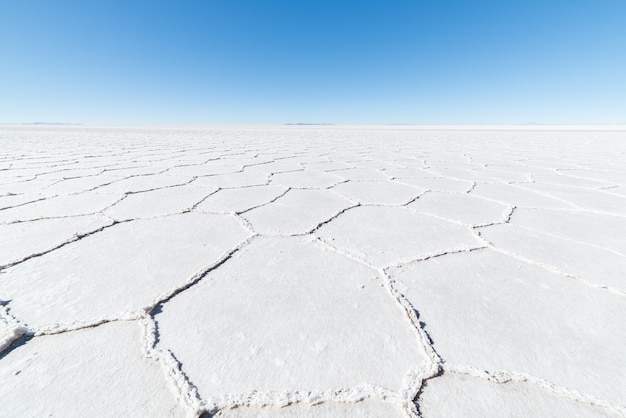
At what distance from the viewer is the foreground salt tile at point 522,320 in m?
0.49

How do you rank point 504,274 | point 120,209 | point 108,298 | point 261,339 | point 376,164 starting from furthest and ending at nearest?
point 376,164
point 120,209
point 504,274
point 108,298
point 261,339

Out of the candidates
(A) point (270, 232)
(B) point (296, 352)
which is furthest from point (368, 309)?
(A) point (270, 232)

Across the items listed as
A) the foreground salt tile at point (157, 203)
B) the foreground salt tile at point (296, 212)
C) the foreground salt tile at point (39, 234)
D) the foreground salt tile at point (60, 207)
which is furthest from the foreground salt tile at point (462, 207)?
the foreground salt tile at point (60, 207)

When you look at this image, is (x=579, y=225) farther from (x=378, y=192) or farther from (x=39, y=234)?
(x=39, y=234)

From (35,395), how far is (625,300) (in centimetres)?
117

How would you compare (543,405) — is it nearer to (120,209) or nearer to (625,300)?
(625,300)

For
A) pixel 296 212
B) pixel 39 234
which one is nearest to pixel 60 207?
pixel 39 234

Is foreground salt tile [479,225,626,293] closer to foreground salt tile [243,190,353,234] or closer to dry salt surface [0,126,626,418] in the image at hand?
dry salt surface [0,126,626,418]

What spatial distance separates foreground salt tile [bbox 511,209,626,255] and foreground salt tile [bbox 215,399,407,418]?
101 cm

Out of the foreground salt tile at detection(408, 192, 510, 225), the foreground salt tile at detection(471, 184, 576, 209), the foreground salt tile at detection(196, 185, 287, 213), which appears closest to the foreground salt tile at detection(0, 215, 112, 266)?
the foreground salt tile at detection(196, 185, 287, 213)

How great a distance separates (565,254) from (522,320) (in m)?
0.46

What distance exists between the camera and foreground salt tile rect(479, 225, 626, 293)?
0.79m

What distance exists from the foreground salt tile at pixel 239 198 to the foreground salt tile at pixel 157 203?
7 cm

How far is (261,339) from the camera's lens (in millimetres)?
546
